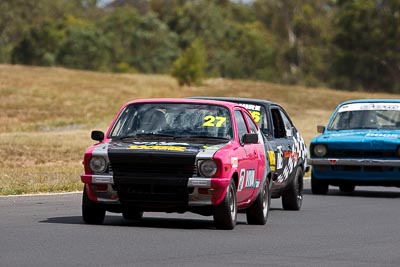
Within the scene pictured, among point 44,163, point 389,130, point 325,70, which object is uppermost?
point 389,130

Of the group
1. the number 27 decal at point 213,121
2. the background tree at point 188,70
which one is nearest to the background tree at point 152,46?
the background tree at point 188,70

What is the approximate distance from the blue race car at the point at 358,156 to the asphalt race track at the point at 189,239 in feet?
11.3

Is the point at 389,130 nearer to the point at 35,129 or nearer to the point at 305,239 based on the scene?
the point at 305,239

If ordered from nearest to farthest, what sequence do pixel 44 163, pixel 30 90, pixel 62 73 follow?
pixel 44 163
pixel 30 90
pixel 62 73

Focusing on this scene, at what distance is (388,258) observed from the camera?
1152cm

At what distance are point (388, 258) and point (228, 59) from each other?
103 meters

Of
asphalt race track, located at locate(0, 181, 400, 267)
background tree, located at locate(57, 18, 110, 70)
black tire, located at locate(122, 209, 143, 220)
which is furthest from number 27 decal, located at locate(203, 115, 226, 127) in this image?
background tree, located at locate(57, 18, 110, 70)

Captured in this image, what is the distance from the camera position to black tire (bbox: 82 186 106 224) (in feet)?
45.7

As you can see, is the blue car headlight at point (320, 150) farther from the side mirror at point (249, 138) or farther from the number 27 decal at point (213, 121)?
the side mirror at point (249, 138)

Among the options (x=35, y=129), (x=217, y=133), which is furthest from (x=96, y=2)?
(x=217, y=133)

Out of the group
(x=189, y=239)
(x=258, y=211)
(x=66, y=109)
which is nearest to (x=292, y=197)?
(x=258, y=211)

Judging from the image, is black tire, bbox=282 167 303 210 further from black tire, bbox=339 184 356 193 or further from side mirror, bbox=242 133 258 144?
black tire, bbox=339 184 356 193

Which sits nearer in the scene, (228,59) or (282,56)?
(228,59)

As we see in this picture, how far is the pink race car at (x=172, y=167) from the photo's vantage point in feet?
44.5
